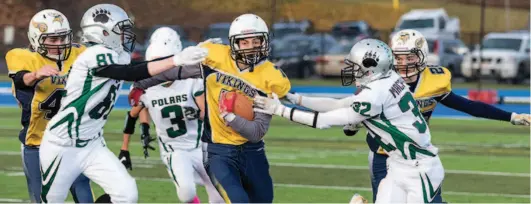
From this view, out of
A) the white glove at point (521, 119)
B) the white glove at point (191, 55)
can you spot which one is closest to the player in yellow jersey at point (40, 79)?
the white glove at point (191, 55)

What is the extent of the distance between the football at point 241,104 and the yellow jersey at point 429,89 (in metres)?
1.31

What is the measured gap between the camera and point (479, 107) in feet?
30.4

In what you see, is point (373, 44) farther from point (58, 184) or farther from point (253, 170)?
point (58, 184)

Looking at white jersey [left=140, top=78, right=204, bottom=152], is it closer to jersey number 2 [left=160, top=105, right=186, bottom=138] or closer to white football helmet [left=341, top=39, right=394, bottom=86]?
jersey number 2 [left=160, top=105, right=186, bottom=138]

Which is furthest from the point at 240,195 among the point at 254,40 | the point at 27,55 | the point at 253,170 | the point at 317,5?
the point at 317,5

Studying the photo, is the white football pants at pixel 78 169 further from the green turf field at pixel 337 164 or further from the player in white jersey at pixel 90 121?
the green turf field at pixel 337 164

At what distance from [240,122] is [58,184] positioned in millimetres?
1302

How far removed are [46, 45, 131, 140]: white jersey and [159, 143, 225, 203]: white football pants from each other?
1794 mm

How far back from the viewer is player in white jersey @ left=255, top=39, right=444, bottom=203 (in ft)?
26.2

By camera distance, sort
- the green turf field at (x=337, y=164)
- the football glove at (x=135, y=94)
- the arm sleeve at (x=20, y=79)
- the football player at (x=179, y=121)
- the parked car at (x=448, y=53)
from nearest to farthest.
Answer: the arm sleeve at (x=20, y=79), the football glove at (x=135, y=94), the football player at (x=179, y=121), the green turf field at (x=337, y=164), the parked car at (x=448, y=53)

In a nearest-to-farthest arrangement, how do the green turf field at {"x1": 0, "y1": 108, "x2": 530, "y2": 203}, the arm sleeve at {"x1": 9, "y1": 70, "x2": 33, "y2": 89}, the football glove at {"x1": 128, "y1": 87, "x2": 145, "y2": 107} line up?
1. the arm sleeve at {"x1": 9, "y1": 70, "x2": 33, "y2": 89}
2. the football glove at {"x1": 128, "y1": 87, "x2": 145, "y2": 107}
3. the green turf field at {"x1": 0, "y1": 108, "x2": 530, "y2": 203}

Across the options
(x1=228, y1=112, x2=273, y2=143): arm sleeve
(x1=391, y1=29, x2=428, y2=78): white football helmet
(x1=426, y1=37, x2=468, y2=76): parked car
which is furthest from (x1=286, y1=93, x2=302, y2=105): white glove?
(x1=426, y1=37, x2=468, y2=76): parked car

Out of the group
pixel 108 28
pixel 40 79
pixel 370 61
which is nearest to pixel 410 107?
pixel 370 61

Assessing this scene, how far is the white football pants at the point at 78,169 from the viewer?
8156 millimetres
